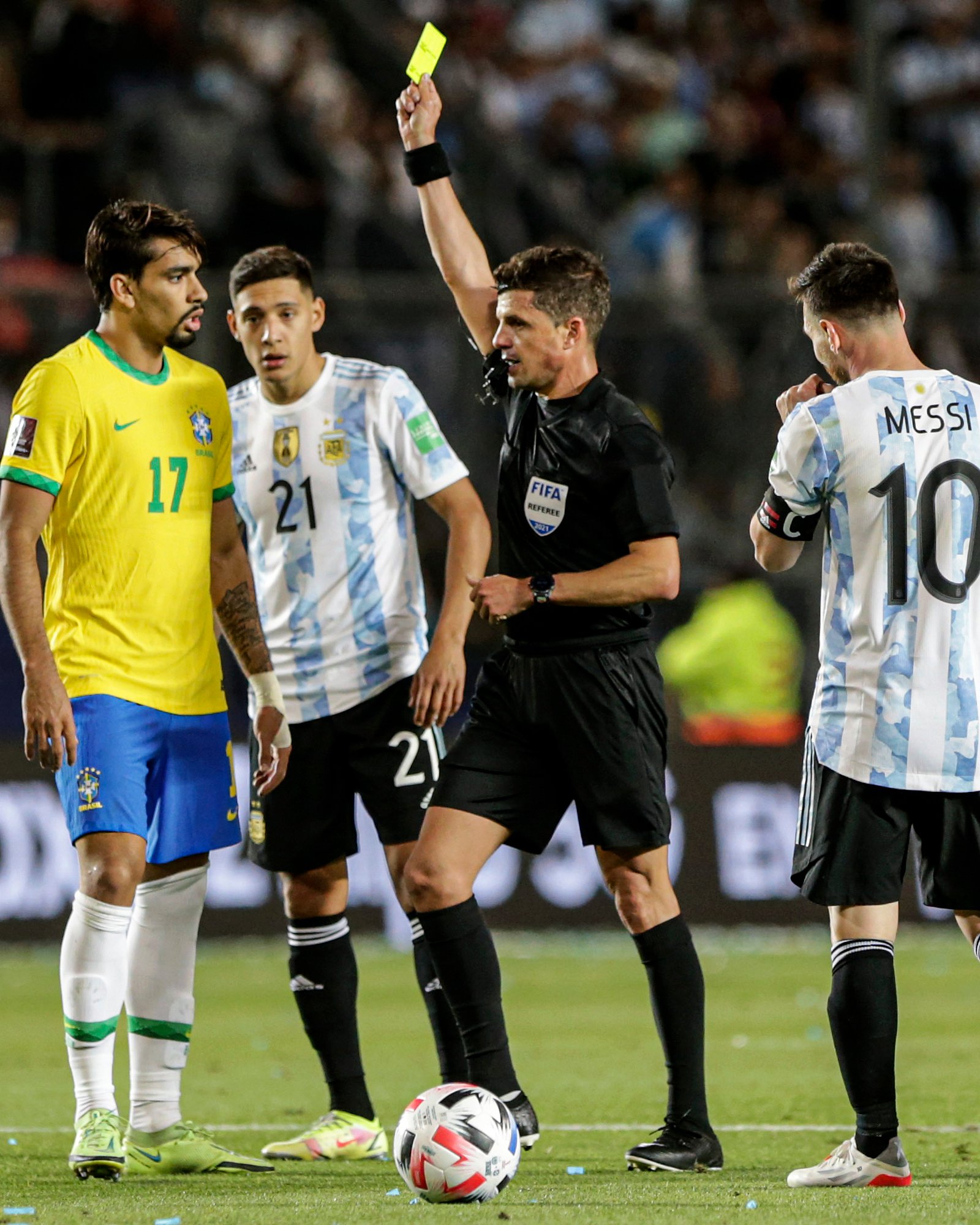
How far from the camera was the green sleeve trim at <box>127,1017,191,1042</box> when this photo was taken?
17.2 ft

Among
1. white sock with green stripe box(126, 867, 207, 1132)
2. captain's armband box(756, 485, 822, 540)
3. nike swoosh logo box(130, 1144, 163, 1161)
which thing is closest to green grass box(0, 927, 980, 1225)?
nike swoosh logo box(130, 1144, 163, 1161)

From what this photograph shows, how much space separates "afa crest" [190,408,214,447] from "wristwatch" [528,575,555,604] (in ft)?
3.41

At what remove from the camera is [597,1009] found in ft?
29.0

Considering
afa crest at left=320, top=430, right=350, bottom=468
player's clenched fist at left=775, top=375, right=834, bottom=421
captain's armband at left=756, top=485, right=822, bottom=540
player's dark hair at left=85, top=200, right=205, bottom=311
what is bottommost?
captain's armband at left=756, top=485, right=822, bottom=540

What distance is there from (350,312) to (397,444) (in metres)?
5.81

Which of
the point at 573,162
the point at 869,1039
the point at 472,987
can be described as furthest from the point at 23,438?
the point at 573,162

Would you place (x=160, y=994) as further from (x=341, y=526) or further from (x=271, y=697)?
(x=341, y=526)

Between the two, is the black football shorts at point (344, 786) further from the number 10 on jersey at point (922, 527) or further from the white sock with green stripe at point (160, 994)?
the number 10 on jersey at point (922, 527)

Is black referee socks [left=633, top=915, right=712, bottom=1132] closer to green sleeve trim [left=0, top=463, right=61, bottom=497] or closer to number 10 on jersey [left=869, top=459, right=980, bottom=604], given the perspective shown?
number 10 on jersey [left=869, top=459, right=980, bottom=604]

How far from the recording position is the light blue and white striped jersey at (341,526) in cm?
575

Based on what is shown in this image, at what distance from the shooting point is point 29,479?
5004 mm

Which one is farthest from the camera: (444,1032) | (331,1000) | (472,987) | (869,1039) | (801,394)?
(331,1000)

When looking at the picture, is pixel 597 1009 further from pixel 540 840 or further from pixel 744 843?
pixel 540 840

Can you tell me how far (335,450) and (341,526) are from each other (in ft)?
0.73
